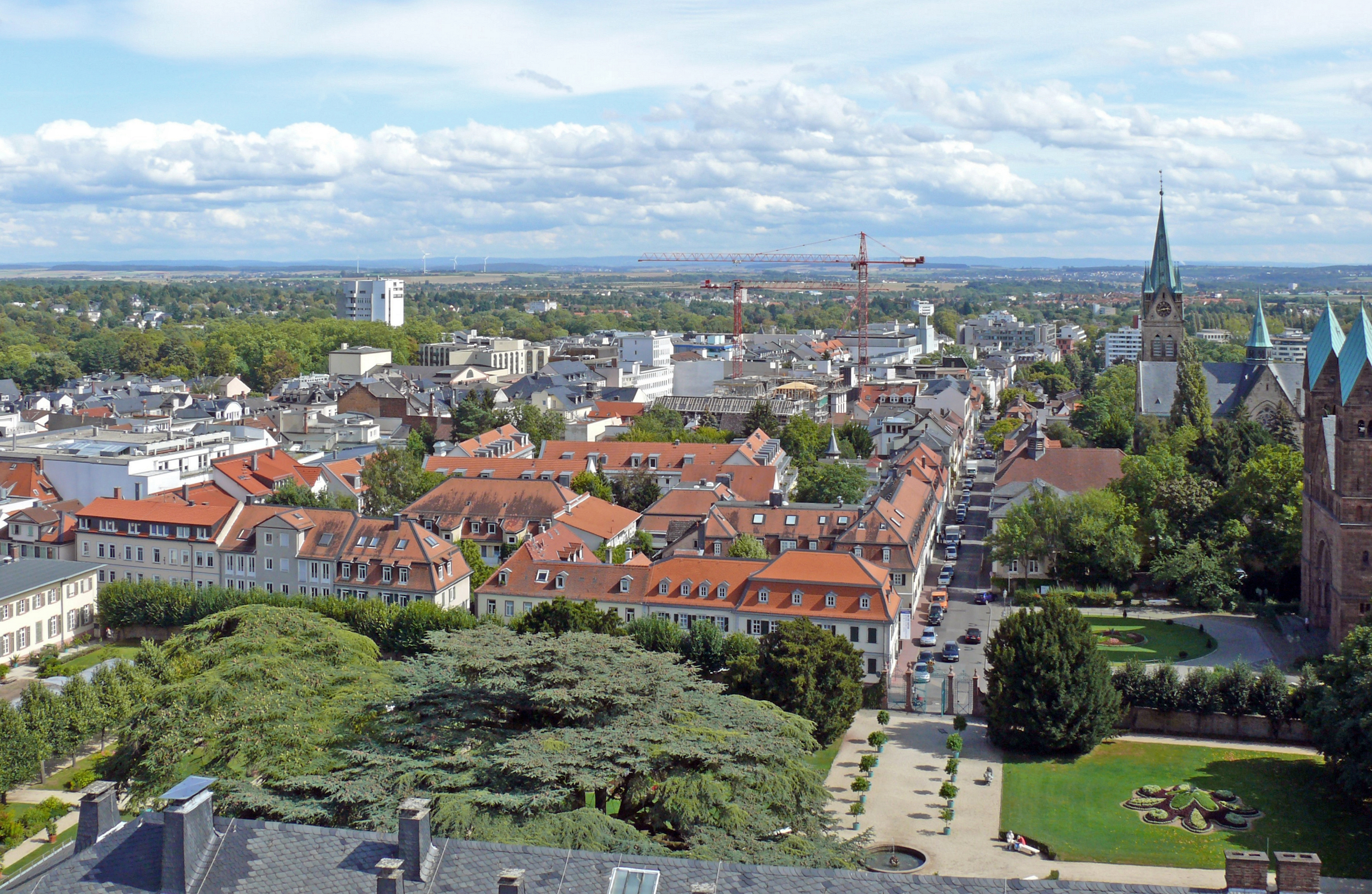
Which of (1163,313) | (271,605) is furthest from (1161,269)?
(271,605)

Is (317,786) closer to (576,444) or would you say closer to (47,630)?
(47,630)

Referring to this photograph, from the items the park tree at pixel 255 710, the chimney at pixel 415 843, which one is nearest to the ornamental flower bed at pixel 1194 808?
the park tree at pixel 255 710

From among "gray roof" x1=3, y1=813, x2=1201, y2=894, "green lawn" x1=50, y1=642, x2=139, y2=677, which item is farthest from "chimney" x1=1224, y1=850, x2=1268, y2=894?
"green lawn" x1=50, y1=642, x2=139, y2=677

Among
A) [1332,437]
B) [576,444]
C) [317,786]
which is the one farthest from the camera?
[576,444]

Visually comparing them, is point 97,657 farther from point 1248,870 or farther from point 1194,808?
point 1248,870

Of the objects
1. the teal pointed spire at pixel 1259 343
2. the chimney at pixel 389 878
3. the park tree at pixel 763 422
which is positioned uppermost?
the teal pointed spire at pixel 1259 343

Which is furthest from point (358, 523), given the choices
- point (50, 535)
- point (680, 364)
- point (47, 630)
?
point (680, 364)

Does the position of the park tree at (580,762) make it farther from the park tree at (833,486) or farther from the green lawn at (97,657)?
the park tree at (833,486)
